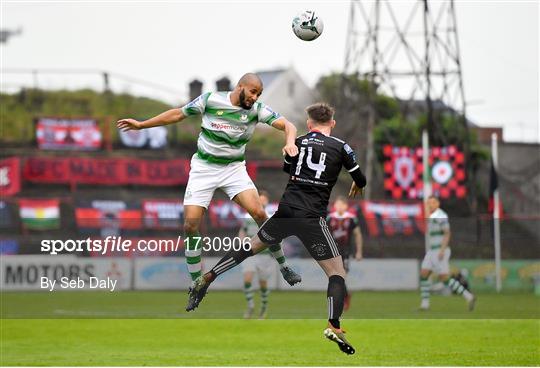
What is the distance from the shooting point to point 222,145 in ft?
41.7

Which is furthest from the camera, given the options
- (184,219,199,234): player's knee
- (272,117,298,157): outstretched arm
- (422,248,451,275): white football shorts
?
(422,248,451,275): white football shorts

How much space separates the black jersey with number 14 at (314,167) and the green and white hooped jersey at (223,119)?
49 cm

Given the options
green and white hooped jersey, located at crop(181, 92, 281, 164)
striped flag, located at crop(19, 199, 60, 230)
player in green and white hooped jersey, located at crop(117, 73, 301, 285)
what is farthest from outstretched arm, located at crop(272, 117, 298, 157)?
striped flag, located at crop(19, 199, 60, 230)

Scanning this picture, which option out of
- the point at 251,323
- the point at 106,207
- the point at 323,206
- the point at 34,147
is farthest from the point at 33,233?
the point at 323,206

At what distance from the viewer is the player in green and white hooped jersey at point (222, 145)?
12.4m

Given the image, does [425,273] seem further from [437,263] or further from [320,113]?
[320,113]

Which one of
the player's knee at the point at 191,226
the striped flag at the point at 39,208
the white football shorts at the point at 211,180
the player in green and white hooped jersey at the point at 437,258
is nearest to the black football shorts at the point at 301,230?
the white football shorts at the point at 211,180

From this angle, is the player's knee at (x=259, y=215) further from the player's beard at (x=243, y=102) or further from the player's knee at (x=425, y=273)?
the player's knee at (x=425, y=273)

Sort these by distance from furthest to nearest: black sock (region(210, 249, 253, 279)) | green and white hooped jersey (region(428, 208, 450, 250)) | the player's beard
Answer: green and white hooped jersey (region(428, 208, 450, 250)) < black sock (region(210, 249, 253, 279)) < the player's beard

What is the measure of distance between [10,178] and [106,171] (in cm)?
470

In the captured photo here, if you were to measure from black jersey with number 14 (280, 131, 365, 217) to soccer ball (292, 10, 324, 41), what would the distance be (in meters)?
1.11

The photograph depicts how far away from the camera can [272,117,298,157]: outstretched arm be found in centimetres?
1163

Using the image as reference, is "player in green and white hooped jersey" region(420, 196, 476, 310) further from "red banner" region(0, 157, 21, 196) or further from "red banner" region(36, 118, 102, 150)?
"red banner" region(36, 118, 102, 150)

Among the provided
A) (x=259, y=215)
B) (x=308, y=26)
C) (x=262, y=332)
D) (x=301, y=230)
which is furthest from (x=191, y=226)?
(x=262, y=332)
